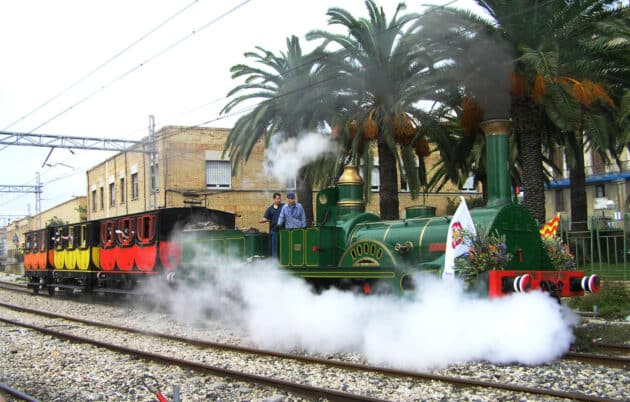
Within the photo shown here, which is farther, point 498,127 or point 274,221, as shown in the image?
point 274,221

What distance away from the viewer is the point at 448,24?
554 inches

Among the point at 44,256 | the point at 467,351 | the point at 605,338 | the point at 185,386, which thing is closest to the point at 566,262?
the point at 605,338

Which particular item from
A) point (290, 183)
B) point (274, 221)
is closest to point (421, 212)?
point (274, 221)

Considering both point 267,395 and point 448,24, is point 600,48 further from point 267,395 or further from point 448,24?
point 267,395

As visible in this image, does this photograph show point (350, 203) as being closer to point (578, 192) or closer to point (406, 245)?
point (406, 245)

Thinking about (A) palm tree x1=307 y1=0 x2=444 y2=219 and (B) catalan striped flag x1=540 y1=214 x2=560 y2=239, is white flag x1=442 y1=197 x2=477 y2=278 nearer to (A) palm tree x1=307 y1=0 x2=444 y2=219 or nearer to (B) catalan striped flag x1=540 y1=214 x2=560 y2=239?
(B) catalan striped flag x1=540 y1=214 x2=560 y2=239

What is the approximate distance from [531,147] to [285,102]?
25.5 feet

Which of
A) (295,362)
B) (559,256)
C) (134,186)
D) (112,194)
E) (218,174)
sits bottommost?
(295,362)

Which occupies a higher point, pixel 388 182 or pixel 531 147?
pixel 531 147

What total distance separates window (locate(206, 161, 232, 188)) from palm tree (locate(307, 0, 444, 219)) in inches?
558

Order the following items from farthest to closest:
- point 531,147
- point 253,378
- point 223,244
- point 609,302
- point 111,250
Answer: point 111,250, point 531,147, point 609,302, point 223,244, point 253,378

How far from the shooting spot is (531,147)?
51.6 ft

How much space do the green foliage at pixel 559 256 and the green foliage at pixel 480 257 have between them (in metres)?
1.42

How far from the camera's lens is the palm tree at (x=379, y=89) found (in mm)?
17250
